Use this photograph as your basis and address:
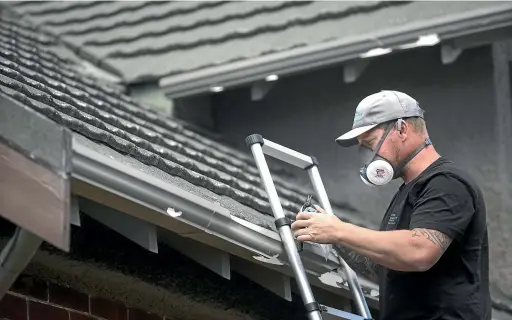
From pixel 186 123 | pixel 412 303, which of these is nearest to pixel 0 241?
pixel 412 303

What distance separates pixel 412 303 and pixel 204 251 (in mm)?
843

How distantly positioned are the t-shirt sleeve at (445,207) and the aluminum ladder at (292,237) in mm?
513

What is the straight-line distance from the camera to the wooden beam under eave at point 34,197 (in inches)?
103

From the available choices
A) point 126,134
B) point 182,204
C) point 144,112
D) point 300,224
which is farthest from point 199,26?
point 182,204

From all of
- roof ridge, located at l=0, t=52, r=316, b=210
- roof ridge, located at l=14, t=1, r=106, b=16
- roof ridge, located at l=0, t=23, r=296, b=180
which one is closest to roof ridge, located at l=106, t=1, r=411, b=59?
roof ridge, located at l=0, t=23, r=296, b=180

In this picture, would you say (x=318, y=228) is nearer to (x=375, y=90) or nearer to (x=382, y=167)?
(x=382, y=167)

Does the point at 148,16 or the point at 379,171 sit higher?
the point at 148,16

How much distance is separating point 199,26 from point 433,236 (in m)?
4.17

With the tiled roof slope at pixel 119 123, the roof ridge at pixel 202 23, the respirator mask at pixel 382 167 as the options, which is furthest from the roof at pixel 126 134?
the respirator mask at pixel 382 167

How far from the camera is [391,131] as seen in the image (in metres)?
3.60

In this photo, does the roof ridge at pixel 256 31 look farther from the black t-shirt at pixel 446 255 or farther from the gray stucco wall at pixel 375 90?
the black t-shirt at pixel 446 255

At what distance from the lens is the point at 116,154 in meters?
3.75

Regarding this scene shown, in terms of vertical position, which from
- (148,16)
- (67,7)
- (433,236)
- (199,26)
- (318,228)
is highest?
(67,7)

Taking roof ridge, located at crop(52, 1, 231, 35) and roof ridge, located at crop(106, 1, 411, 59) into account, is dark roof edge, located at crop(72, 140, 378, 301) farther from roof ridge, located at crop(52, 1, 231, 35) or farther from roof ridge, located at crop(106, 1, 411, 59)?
roof ridge, located at crop(52, 1, 231, 35)
